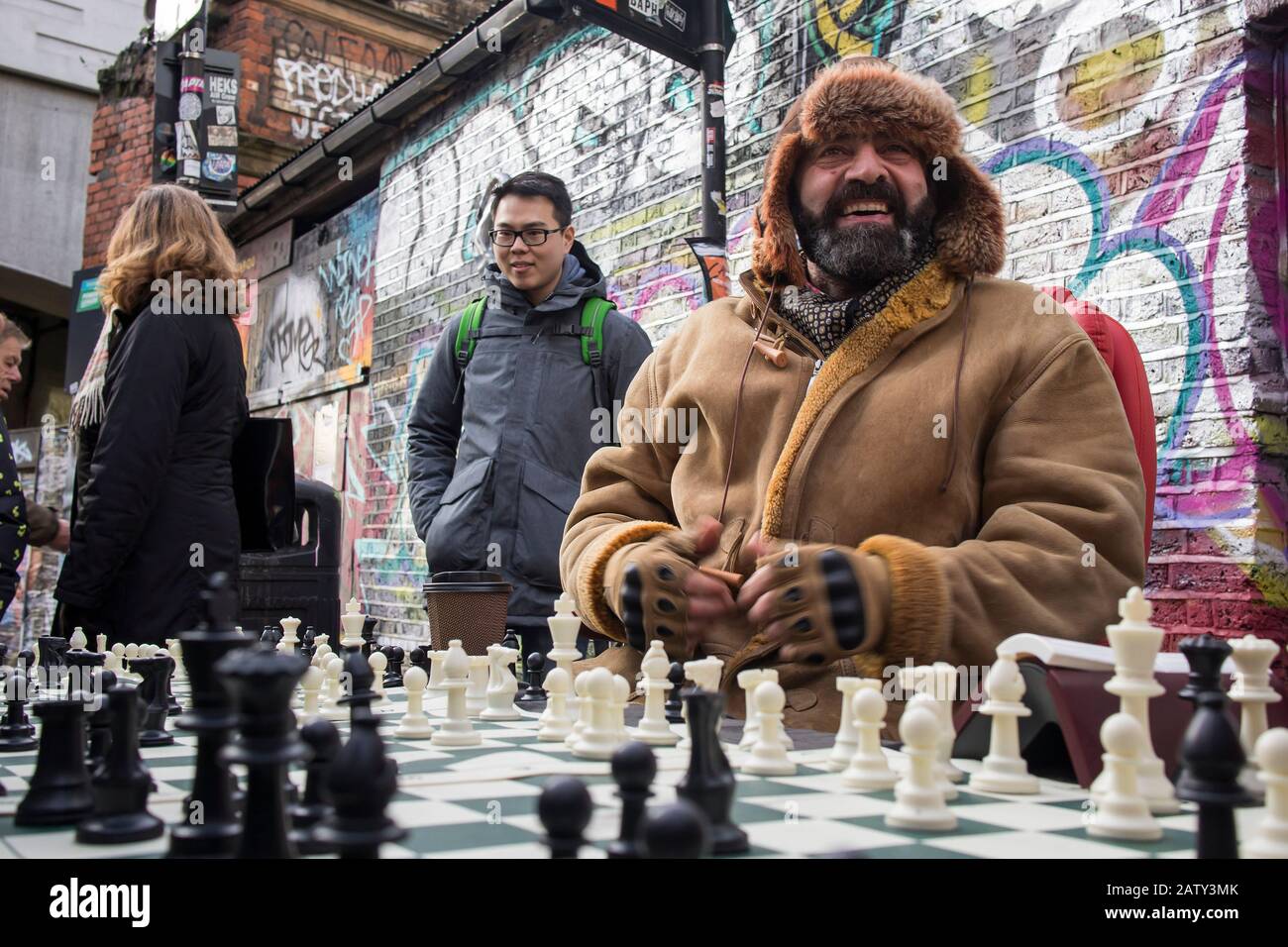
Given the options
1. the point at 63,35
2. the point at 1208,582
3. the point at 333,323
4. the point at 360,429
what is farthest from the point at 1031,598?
the point at 63,35

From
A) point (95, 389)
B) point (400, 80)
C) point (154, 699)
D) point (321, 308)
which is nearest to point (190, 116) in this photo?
point (321, 308)

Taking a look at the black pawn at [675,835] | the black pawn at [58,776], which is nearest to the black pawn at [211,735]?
the black pawn at [58,776]

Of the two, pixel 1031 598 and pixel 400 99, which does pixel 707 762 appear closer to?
pixel 1031 598

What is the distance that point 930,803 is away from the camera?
1.21 meters

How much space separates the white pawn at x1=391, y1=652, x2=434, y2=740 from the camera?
6.46 ft

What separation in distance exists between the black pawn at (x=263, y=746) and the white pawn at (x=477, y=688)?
1277 mm

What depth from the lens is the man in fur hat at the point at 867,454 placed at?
1.93m

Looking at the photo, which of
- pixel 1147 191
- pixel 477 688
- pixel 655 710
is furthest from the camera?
pixel 1147 191

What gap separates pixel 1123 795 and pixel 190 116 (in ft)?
40.2

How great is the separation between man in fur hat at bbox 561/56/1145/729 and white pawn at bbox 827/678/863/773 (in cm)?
17

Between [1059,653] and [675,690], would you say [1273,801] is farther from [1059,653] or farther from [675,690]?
[675,690]

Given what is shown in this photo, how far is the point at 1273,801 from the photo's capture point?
1024 millimetres

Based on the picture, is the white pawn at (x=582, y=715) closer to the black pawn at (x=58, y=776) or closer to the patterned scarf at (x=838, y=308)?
the black pawn at (x=58, y=776)

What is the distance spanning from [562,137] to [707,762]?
24.4ft
